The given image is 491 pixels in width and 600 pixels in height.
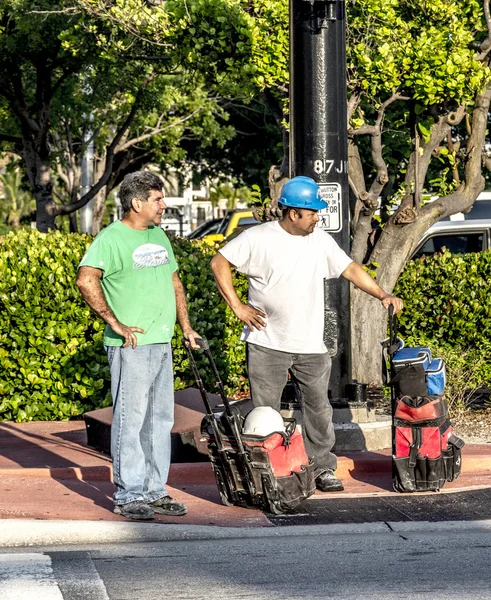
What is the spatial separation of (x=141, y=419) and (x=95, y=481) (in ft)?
4.40

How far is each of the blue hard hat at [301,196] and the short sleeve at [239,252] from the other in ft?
1.11

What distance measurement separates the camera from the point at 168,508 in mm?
6445

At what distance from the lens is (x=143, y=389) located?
248 inches

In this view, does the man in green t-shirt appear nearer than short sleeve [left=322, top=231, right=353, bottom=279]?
Yes

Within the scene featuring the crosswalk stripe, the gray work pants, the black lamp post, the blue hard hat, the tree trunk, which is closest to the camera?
the crosswalk stripe

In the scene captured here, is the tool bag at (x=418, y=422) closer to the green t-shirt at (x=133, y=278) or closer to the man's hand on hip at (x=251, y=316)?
the man's hand on hip at (x=251, y=316)

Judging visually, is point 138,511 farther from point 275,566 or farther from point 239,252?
point 239,252

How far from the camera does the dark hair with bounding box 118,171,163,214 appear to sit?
628 centimetres

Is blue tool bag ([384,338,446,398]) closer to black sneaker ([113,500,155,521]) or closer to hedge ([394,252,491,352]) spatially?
black sneaker ([113,500,155,521])

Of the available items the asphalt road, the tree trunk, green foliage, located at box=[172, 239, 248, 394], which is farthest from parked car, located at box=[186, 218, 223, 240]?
the asphalt road

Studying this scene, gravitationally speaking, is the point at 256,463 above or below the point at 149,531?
above

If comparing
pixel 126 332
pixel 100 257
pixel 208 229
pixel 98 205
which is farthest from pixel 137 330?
pixel 98 205

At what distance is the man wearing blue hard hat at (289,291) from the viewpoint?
674 centimetres

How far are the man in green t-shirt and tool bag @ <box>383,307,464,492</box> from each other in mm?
1389
